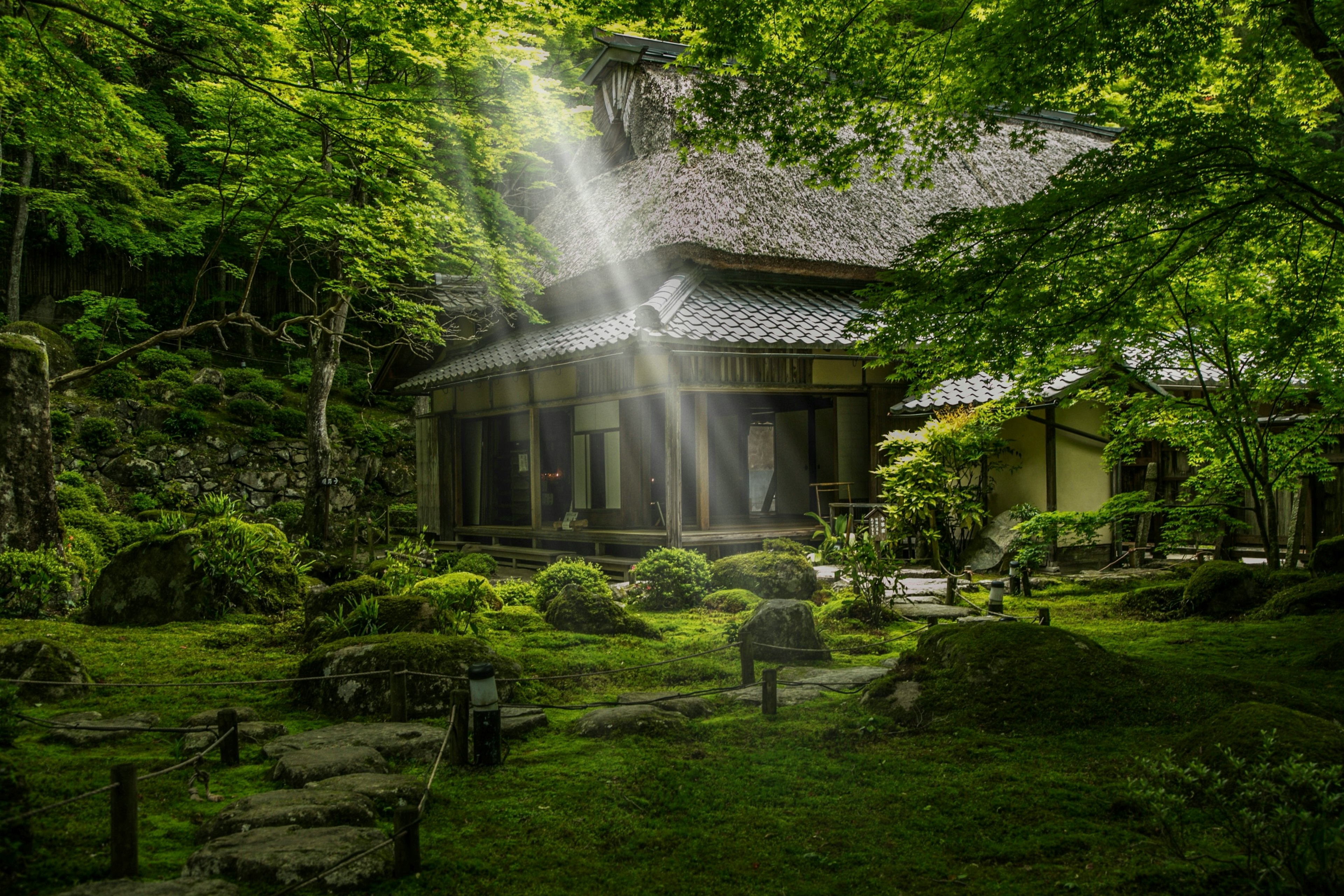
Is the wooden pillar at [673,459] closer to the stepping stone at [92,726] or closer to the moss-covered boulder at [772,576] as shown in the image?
the moss-covered boulder at [772,576]

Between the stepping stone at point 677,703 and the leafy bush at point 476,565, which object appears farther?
the leafy bush at point 476,565

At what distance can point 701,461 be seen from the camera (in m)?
11.2

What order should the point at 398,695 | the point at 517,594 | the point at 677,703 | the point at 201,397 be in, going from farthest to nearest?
the point at 201,397 < the point at 517,594 < the point at 677,703 < the point at 398,695

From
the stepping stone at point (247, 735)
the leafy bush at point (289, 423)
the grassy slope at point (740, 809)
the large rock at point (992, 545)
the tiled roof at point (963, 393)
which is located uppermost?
the leafy bush at point (289, 423)

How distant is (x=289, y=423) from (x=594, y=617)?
546 inches

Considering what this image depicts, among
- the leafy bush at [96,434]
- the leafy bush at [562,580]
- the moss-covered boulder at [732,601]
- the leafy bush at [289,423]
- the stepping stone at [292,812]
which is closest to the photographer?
the stepping stone at [292,812]

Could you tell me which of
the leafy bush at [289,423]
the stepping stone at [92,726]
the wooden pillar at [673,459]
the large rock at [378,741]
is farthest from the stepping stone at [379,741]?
the leafy bush at [289,423]

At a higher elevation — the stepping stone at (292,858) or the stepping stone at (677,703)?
the stepping stone at (292,858)

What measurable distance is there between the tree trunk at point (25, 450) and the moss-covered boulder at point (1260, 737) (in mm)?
9210

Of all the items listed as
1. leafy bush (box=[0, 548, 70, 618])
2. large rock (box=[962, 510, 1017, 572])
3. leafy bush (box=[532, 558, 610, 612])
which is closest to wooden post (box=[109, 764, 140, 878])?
leafy bush (box=[532, 558, 610, 612])

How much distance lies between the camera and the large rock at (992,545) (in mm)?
10781

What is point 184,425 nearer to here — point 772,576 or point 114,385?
point 114,385

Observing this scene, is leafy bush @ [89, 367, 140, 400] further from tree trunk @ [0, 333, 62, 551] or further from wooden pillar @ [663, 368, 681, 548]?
wooden pillar @ [663, 368, 681, 548]

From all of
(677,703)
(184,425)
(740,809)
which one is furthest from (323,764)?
(184,425)
